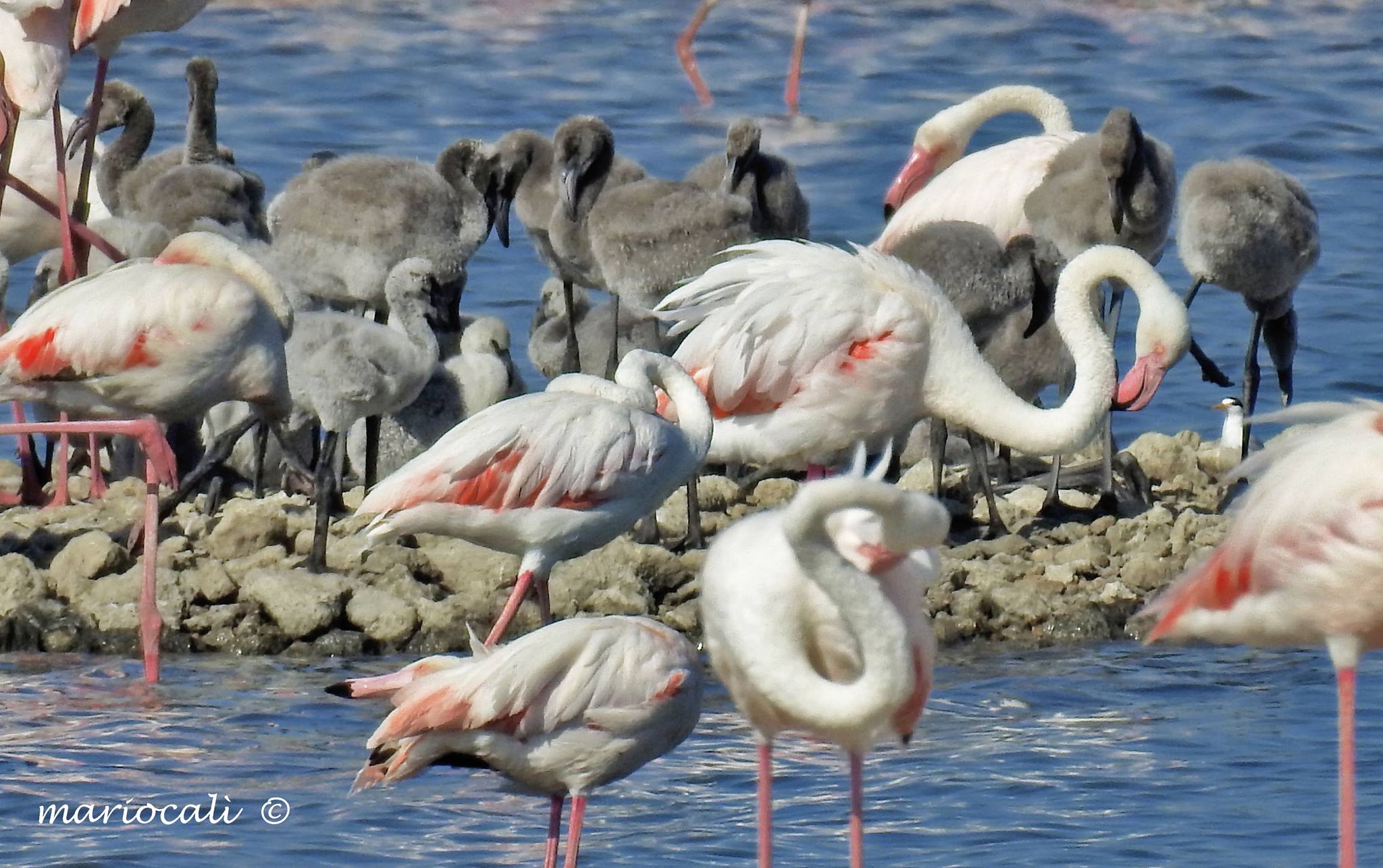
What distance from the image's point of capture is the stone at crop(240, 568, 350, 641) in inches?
301

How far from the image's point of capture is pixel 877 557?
4.76 meters

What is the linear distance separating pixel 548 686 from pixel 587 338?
481 centimetres

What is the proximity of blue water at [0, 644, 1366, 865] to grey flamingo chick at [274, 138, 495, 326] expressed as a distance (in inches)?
86.8

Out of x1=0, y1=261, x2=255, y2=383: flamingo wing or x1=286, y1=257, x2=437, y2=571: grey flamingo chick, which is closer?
x1=0, y1=261, x2=255, y2=383: flamingo wing

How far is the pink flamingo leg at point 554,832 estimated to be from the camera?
5574 mm

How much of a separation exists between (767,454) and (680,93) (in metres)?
10.8

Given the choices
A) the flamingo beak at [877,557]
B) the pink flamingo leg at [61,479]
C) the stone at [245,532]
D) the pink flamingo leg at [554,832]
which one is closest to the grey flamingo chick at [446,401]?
the stone at [245,532]

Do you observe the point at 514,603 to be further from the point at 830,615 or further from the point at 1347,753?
the point at 1347,753

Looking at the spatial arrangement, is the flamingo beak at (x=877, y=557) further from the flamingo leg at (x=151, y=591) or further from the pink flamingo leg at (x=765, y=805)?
the flamingo leg at (x=151, y=591)

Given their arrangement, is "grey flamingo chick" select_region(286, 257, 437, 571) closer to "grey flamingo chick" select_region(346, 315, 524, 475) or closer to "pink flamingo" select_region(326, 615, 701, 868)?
"grey flamingo chick" select_region(346, 315, 524, 475)

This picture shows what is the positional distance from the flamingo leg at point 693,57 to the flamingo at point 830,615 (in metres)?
13.1

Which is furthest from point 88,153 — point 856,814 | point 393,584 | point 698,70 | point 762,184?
point 698,70

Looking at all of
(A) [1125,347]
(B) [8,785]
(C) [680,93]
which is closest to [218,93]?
(C) [680,93]

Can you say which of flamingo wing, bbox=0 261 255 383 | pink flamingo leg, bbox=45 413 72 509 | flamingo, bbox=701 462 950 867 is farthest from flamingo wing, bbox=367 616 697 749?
pink flamingo leg, bbox=45 413 72 509
